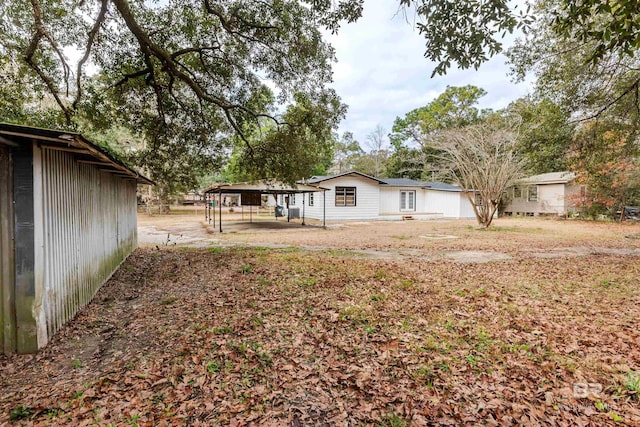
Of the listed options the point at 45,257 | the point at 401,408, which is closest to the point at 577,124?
the point at 401,408

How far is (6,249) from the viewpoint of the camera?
2.98m

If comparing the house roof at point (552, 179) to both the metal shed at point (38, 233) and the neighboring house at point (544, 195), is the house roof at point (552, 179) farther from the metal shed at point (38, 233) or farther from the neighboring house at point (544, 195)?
the metal shed at point (38, 233)

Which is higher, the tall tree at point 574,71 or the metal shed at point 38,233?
the tall tree at point 574,71

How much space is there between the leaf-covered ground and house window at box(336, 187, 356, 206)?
15.1 m

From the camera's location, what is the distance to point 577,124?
855cm

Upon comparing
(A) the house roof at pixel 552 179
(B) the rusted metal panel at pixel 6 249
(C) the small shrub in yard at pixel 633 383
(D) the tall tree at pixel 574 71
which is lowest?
(C) the small shrub in yard at pixel 633 383

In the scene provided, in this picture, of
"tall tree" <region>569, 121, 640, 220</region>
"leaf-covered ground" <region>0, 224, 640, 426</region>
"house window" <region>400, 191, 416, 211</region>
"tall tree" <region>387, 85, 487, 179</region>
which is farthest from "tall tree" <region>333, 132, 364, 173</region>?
"leaf-covered ground" <region>0, 224, 640, 426</region>

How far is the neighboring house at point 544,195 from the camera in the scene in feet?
73.1

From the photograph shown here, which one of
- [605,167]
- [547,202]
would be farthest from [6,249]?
[547,202]

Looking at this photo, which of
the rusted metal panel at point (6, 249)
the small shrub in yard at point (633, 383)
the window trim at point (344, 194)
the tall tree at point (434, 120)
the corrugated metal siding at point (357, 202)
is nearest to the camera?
the small shrub in yard at point (633, 383)

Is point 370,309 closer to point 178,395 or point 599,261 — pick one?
point 178,395

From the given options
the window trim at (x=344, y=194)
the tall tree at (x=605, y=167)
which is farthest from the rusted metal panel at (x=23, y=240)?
the window trim at (x=344, y=194)

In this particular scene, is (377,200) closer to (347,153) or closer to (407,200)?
(407,200)

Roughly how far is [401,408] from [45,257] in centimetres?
377
